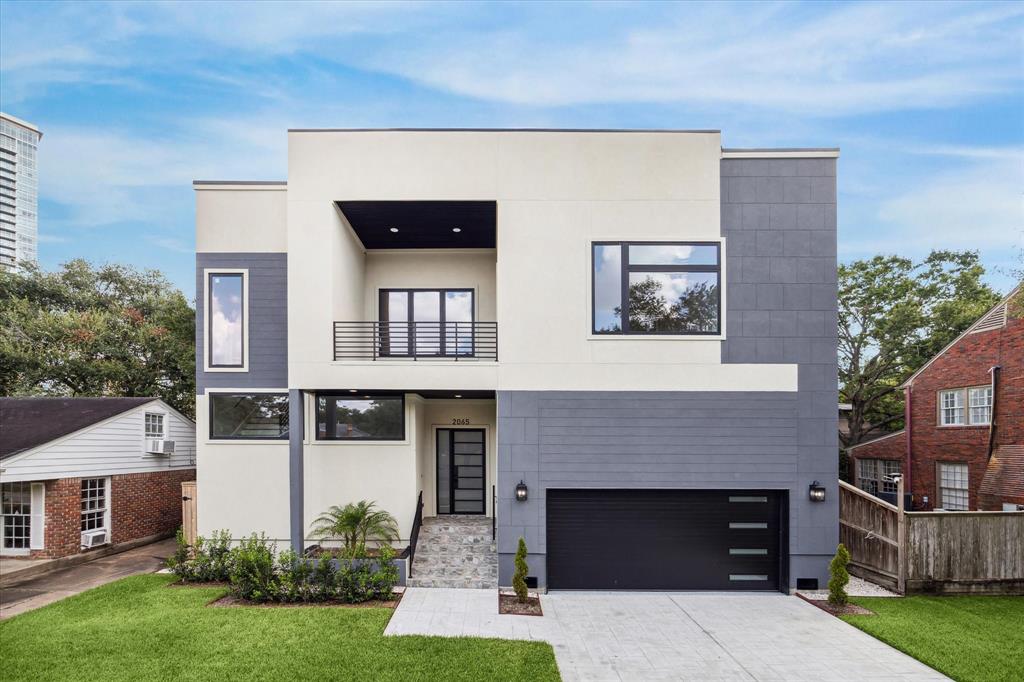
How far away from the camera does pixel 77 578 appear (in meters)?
9.85

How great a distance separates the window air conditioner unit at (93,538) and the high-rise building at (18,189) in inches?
736

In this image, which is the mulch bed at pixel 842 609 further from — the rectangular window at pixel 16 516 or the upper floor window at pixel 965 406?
the rectangular window at pixel 16 516

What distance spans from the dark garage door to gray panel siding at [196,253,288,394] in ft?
20.2

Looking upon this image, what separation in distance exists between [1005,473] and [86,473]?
20949mm

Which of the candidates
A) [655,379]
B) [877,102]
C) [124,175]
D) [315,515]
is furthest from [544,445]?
[124,175]

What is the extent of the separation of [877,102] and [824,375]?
19.1 meters

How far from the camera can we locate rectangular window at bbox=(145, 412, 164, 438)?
13028mm

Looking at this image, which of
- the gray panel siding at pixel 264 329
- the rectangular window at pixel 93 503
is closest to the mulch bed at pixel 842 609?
the gray panel siding at pixel 264 329

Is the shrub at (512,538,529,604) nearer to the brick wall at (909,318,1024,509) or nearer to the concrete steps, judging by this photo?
the concrete steps

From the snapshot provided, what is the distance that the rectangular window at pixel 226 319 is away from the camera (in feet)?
34.8

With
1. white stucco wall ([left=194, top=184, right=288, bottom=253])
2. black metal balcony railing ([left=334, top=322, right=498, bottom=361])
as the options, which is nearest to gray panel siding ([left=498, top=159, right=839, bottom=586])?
black metal balcony railing ([left=334, top=322, right=498, bottom=361])

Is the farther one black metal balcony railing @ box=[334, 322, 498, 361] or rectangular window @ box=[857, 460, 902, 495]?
rectangular window @ box=[857, 460, 902, 495]

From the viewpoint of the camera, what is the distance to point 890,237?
77.4 ft

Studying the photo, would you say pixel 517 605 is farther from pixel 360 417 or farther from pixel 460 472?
pixel 360 417
